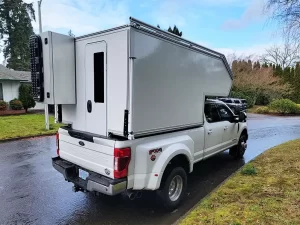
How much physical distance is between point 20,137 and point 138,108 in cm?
867

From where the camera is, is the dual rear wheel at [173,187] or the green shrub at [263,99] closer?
the dual rear wheel at [173,187]

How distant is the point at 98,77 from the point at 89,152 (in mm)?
1182

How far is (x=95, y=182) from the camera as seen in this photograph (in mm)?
3371

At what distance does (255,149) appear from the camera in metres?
8.48

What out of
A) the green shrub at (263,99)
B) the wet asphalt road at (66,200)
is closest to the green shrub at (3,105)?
the wet asphalt road at (66,200)

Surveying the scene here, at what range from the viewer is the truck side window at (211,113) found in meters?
5.32

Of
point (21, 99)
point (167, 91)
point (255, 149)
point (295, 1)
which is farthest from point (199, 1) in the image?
point (21, 99)

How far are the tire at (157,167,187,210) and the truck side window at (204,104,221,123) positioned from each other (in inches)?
66.6

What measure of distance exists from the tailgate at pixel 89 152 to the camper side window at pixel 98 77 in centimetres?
64

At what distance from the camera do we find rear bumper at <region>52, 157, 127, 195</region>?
3.21m

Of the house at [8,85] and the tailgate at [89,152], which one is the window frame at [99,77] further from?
the house at [8,85]

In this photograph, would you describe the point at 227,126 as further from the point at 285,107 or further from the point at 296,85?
the point at 296,85

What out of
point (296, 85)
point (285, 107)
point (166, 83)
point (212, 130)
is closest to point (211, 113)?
point (212, 130)

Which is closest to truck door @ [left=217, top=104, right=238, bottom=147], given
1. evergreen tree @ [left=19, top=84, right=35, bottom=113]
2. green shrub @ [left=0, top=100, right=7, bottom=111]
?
evergreen tree @ [left=19, top=84, right=35, bottom=113]
